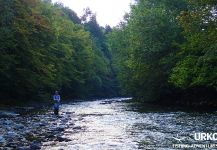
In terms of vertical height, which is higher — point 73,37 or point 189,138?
point 73,37

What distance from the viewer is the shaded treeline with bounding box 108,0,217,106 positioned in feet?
107

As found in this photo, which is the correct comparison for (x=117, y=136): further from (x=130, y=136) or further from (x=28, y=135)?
(x=28, y=135)

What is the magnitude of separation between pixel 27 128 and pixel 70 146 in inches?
241

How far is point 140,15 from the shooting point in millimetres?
45969

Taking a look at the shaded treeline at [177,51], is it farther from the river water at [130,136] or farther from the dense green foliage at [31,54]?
the dense green foliage at [31,54]

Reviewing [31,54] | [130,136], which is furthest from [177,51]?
[130,136]

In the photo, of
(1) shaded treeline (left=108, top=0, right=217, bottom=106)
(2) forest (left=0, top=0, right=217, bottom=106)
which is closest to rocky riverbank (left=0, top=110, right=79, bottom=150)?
(2) forest (left=0, top=0, right=217, bottom=106)

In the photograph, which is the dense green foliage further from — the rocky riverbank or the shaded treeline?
the rocky riverbank

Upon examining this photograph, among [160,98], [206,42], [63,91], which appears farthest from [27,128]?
[63,91]

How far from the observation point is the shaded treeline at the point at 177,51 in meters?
32.5

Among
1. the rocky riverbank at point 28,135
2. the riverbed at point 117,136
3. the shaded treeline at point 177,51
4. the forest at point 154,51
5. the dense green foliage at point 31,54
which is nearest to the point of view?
the rocky riverbank at point 28,135

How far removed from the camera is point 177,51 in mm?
43844

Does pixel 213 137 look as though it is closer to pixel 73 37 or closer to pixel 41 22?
pixel 41 22

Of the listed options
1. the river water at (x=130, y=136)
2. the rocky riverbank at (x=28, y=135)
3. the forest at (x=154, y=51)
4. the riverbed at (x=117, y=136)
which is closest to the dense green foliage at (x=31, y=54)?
the forest at (x=154, y=51)
